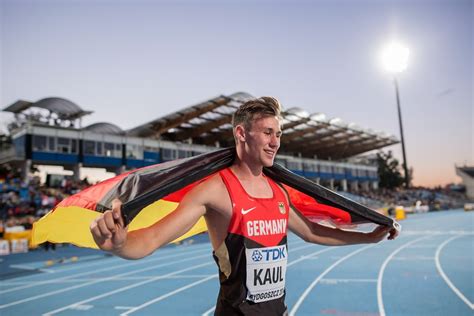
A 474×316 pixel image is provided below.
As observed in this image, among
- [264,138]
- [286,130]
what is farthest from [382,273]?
[286,130]

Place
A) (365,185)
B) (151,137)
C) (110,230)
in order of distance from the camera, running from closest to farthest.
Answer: (110,230)
(151,137)
(365,185)

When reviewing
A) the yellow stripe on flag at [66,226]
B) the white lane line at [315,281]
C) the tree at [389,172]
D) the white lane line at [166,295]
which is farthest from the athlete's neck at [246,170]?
the tree at [389,172]

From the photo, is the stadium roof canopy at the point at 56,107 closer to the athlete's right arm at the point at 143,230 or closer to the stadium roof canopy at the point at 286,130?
the stadium roof canopy at the point at 286,130

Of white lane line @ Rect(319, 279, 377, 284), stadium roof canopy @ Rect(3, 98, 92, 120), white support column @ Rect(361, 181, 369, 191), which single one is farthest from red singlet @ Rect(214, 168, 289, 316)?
white support column @ Rect(361, 181, 369, 191)

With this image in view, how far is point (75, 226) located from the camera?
2404mm

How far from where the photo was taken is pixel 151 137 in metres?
38.2

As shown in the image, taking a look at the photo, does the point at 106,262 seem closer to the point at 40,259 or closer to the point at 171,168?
the point at 40,259

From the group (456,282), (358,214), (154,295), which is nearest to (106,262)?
(154,295)

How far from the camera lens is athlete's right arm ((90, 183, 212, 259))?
157cm

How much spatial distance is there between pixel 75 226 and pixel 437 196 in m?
64.4

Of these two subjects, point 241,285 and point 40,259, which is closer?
point 241,285

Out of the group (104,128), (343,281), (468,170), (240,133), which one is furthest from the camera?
(468,170)

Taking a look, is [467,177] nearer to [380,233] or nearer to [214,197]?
[380,233]

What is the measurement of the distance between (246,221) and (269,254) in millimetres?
264
